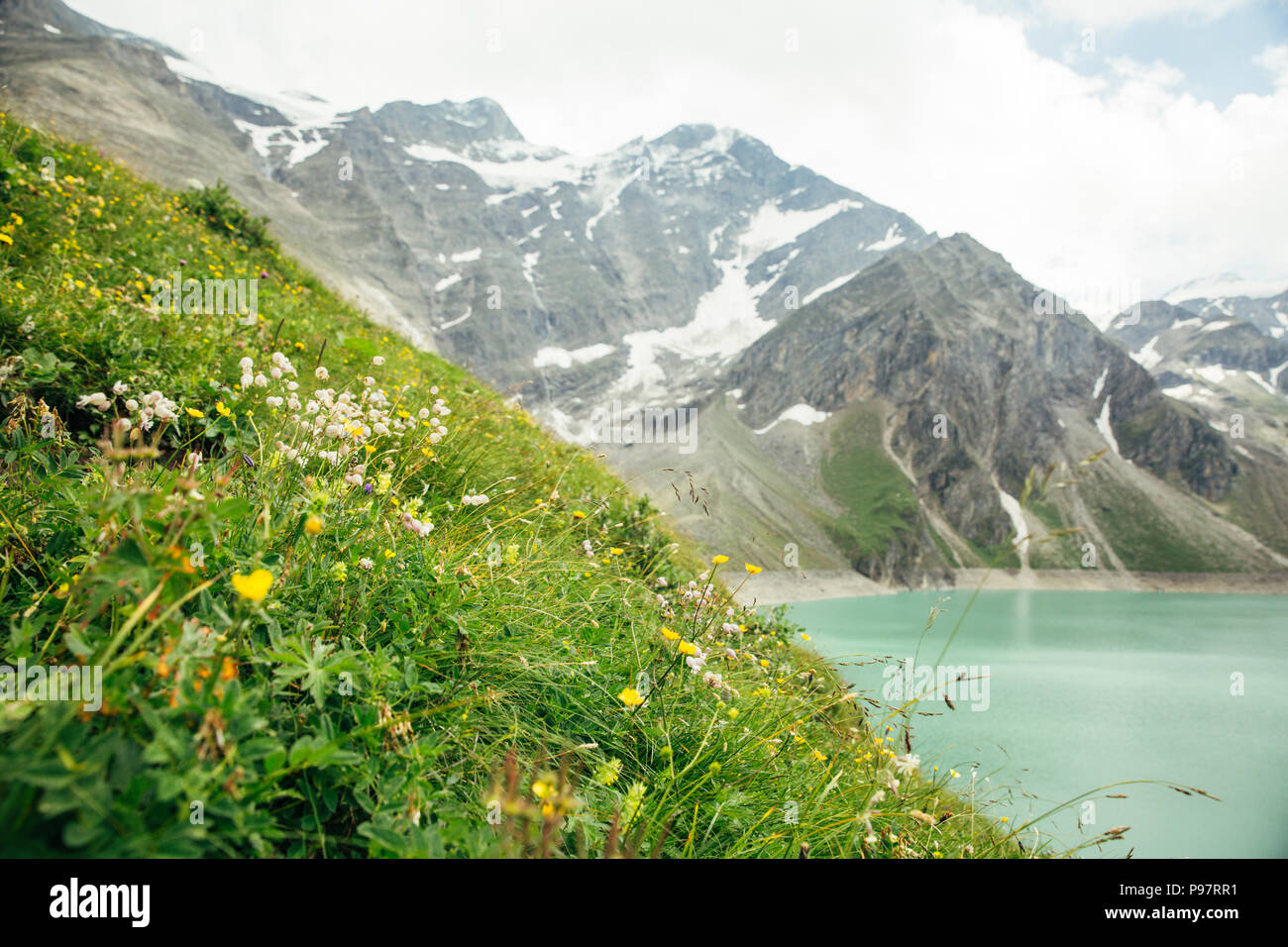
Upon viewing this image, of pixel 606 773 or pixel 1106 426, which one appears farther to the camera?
pixel 1106 426

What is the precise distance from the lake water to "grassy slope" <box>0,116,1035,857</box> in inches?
34.0

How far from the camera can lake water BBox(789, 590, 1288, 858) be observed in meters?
14.8

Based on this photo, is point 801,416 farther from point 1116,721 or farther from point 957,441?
point 1116,721

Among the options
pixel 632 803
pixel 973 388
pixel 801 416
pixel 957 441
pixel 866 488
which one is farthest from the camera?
pixel 801 416

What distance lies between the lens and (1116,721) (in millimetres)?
29453

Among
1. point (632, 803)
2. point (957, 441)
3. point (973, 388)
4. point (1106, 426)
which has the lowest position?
point (632, 803)

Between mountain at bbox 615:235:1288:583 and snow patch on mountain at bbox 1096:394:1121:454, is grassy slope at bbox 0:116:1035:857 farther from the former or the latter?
snow patch on mountain at bbox 1096:394:1121:454

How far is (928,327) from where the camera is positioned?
175875 millimetres

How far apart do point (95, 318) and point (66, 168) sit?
680 centimetres

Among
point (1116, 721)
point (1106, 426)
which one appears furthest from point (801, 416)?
point (1116, 721)

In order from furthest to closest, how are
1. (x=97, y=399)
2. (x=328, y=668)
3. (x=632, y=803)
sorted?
(x=97, y=399), (x=632, y=803), (x=328, y=668)

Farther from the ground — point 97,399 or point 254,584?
point 97,399

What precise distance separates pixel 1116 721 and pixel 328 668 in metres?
39.3
